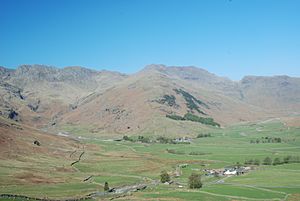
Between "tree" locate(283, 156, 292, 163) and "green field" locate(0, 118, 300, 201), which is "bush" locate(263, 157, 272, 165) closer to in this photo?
"tree" locate(283, 156, 292, 163)

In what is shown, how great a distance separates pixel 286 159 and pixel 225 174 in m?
37.4

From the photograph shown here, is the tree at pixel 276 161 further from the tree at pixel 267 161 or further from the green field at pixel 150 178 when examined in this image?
the green field at pixel 150 178

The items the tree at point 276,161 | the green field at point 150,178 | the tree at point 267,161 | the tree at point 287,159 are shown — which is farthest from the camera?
the tree at point 267,161

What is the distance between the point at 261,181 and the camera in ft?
402

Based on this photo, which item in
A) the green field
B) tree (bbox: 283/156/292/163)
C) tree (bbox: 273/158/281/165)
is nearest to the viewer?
the green field

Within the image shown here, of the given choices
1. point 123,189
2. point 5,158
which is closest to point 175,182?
point 123,189

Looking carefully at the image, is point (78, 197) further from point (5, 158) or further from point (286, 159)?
point (286, 159)

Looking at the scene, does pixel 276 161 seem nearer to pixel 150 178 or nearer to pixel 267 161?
pixel 267 161

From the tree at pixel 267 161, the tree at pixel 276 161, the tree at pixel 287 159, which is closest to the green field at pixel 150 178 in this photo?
the tree at pixel 267 161

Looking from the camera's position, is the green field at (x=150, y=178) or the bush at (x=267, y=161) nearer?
the green field at (x=150, y=178)

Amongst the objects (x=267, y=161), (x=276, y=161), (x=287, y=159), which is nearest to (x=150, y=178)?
(x=267, y=161)

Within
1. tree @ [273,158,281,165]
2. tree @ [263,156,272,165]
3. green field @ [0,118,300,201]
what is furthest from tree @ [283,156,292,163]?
green field @ [0,118,300,201]

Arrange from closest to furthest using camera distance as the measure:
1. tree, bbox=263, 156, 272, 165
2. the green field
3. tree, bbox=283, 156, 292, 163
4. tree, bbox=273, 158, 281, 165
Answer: the green field
tree, bbox=273, 158, 281, 165
tree, bbox=283, 156, 292, 163
tree, bbox=263, 156, 272, 165

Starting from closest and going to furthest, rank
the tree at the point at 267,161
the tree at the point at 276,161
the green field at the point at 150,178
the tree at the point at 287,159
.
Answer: the green field at the point at 150,178 → the tree at the point at 276,161 → the tree at the point at 287,159 → the tree at the point at 267,161
